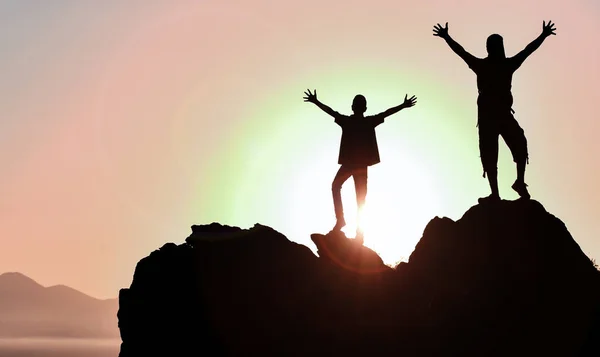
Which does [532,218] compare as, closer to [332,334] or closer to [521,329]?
[521,329]

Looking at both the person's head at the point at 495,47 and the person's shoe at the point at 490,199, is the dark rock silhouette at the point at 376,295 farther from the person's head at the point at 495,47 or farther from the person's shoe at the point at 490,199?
the person's head at the point at 495,47

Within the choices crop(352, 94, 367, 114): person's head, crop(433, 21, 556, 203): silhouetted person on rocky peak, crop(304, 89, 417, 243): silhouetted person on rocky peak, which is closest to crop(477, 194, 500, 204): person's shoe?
crop(433, 21, 556, 203): silhouetted person on rocky peak

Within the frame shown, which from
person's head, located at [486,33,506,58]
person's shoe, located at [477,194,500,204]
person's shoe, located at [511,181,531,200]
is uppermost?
person's head, located at [486,33,506,58]

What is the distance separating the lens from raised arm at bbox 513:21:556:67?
66.0 ft

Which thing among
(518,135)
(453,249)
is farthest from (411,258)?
(518,135)

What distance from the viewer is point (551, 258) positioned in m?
19.1

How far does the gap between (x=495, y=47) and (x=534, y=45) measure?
860 mm

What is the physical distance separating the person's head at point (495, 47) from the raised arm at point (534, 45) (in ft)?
1.13

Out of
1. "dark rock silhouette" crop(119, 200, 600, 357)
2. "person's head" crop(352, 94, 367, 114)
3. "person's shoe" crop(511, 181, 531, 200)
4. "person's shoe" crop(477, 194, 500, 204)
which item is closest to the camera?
"dark rock silhouette" crop(119, 200, 600, 357)

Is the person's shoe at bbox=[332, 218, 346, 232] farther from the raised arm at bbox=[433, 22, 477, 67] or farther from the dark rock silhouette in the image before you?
the raised arm at bbox=[433, 22, 477, 67]

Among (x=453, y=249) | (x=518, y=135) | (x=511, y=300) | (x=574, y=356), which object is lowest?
(x=574, y=356)

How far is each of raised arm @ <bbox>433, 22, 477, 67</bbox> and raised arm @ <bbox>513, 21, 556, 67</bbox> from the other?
97 centimetres

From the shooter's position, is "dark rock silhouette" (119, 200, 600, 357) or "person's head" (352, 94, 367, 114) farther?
"person's head" (352, 94, 367, 114)

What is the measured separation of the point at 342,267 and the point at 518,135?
16.8ft
